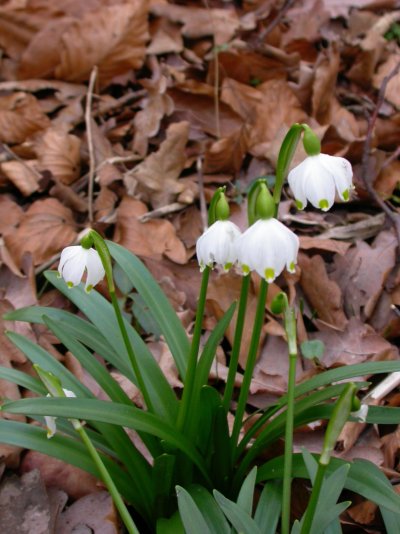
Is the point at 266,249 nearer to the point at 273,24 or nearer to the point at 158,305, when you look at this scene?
the point at 158,305

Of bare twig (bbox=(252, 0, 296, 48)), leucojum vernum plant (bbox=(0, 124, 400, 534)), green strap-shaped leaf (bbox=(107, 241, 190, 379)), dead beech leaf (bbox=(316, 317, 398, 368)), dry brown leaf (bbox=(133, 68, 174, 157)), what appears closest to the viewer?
leucojum vernum plant (bbox=(0, 124, 400, 534))

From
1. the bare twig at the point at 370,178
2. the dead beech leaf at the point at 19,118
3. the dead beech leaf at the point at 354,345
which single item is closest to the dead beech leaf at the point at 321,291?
the dead beech leaf at the point at 354,345

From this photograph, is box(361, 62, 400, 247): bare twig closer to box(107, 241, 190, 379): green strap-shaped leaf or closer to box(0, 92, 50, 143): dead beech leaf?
box(107, 241, 190, 379): green strap-shaped leaf

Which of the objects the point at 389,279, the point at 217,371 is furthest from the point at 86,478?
the point at 389,279

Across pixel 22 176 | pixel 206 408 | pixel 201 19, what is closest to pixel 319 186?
pixel 206 408

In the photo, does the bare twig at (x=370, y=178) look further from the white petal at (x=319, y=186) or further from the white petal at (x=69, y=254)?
the white petal at (x=69, y=254)

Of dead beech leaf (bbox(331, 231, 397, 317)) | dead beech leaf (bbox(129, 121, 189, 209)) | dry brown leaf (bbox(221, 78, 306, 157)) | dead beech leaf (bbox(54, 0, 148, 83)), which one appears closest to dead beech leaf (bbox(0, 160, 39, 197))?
dead beech leaf (bbox(129, 121, 189, 209))
